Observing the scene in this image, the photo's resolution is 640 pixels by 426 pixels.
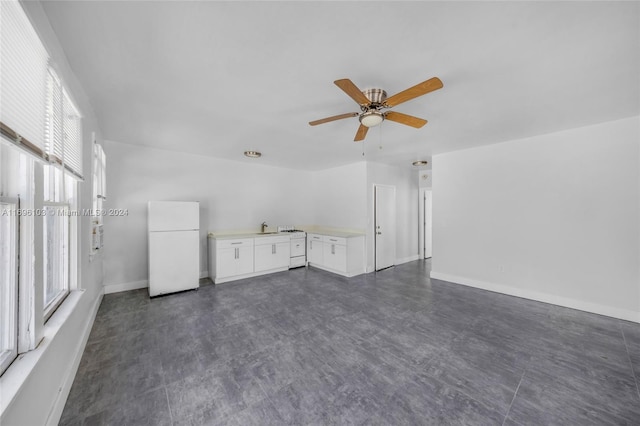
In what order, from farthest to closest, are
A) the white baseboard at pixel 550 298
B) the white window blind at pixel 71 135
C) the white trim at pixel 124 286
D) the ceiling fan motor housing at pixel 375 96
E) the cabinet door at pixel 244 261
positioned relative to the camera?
1. the cabinet door at pixel 244 261
2. the white trim at pixel 124 286
3. the white baseboard at pixel 550 298
4. the ceiling fan motor housing at pixel 375 96
5. the white window blind at pixel 71 135

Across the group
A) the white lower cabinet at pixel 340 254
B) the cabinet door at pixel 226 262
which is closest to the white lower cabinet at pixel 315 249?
the white lower cabinet at pixel 340 254

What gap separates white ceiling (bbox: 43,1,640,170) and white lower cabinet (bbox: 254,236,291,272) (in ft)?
8.79

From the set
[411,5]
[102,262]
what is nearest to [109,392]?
[102,262]

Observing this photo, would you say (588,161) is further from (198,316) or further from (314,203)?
(198,316)

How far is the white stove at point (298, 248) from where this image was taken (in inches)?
223

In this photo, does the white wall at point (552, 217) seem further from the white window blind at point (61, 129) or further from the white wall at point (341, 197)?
the white window blind at point (61, 129)

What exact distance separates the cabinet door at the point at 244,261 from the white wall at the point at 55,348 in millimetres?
2276

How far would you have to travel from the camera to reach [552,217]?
3559mm

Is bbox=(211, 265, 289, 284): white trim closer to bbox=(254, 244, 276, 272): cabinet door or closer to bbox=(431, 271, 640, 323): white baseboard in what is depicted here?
bbox=(254, 244, 276, 272): cabinet door

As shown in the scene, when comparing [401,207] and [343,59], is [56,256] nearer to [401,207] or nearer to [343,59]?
[343,59]

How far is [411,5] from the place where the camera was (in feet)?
4.50

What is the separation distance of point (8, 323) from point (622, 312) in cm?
583

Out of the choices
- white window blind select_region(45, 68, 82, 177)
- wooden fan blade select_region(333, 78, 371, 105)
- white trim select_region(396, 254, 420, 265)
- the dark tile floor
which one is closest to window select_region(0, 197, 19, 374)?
white window blind select_region(45, 68, 82, 177)

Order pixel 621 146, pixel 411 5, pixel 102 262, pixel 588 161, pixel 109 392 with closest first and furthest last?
pixel 411 5 → pixel 109 392 → pixel 621 146 → pixel 588 161 → pixel 102 262
